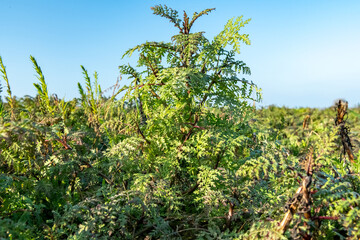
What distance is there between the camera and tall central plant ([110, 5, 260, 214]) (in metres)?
2.38

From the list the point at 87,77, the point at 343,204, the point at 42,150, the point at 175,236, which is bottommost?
the point at 175,236

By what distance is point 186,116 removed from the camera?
2.67 metres

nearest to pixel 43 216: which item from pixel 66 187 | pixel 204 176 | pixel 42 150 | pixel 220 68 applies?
pixel 66 187

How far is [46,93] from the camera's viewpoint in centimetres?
301

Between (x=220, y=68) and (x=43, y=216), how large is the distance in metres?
1.95

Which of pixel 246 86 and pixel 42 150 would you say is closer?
pixel 246 86

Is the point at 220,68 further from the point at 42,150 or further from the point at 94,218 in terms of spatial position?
the point at 42,150

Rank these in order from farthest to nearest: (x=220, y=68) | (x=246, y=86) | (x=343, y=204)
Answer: (x=246, y=86)
(x=220, y=68)
(x=343, y=204)

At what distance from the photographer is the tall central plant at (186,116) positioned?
2.38 metres

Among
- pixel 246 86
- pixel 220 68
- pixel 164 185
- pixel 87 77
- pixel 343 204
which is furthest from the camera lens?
pixel 87 77

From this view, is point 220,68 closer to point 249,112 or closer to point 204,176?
point 249,112

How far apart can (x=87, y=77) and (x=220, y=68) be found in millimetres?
1633

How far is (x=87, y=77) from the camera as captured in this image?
11.3 ft

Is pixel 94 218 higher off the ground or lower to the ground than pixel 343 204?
lower
